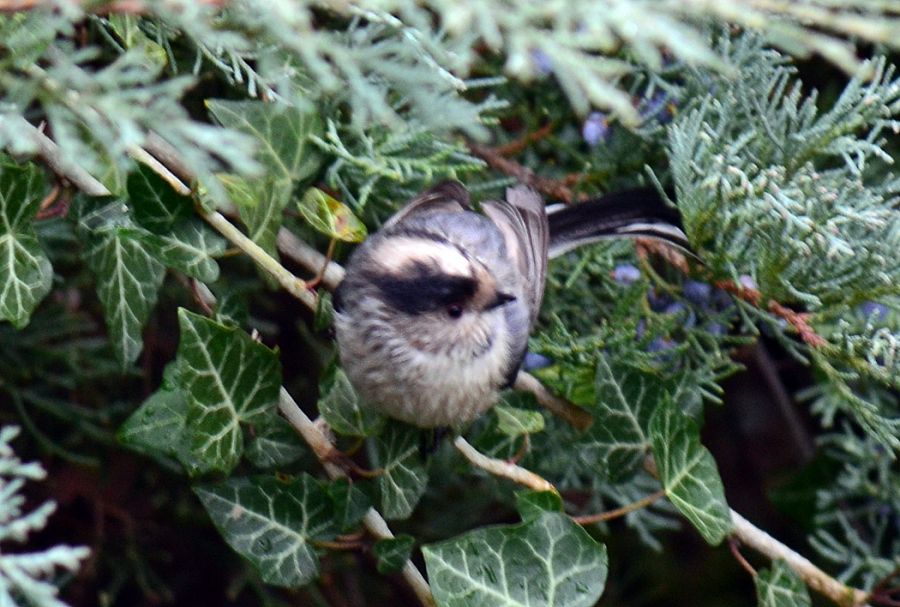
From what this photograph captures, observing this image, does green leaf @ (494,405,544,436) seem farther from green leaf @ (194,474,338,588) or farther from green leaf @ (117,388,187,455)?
green leaf @ (117,388,187,455)

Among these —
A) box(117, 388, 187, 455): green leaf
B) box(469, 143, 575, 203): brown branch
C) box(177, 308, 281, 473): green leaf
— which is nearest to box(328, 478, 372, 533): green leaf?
box(177, 308, 281, 473): green leaf

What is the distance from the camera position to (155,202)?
1.75m

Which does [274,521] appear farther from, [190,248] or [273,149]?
[273,149]

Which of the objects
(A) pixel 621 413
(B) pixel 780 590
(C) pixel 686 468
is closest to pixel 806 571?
(B) pixel 780 590

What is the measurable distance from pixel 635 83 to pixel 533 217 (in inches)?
12.8

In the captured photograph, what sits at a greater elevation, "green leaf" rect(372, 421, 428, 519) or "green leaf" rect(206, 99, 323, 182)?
"green leaf" rect(206, 99, 323, 182)

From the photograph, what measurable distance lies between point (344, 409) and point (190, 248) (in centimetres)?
37

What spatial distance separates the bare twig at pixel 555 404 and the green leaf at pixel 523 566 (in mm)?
465

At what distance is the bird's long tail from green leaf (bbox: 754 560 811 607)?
573 mm

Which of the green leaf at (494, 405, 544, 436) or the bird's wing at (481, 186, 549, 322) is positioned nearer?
the green leaf at (494, 405, 544, 436)

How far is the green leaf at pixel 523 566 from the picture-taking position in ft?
5.13

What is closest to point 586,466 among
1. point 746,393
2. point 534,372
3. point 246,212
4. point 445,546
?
point 534,372

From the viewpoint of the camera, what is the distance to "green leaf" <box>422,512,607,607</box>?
1.56 meters

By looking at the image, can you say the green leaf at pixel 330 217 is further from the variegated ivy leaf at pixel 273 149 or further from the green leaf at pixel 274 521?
the green leaf at pixel 274 521
